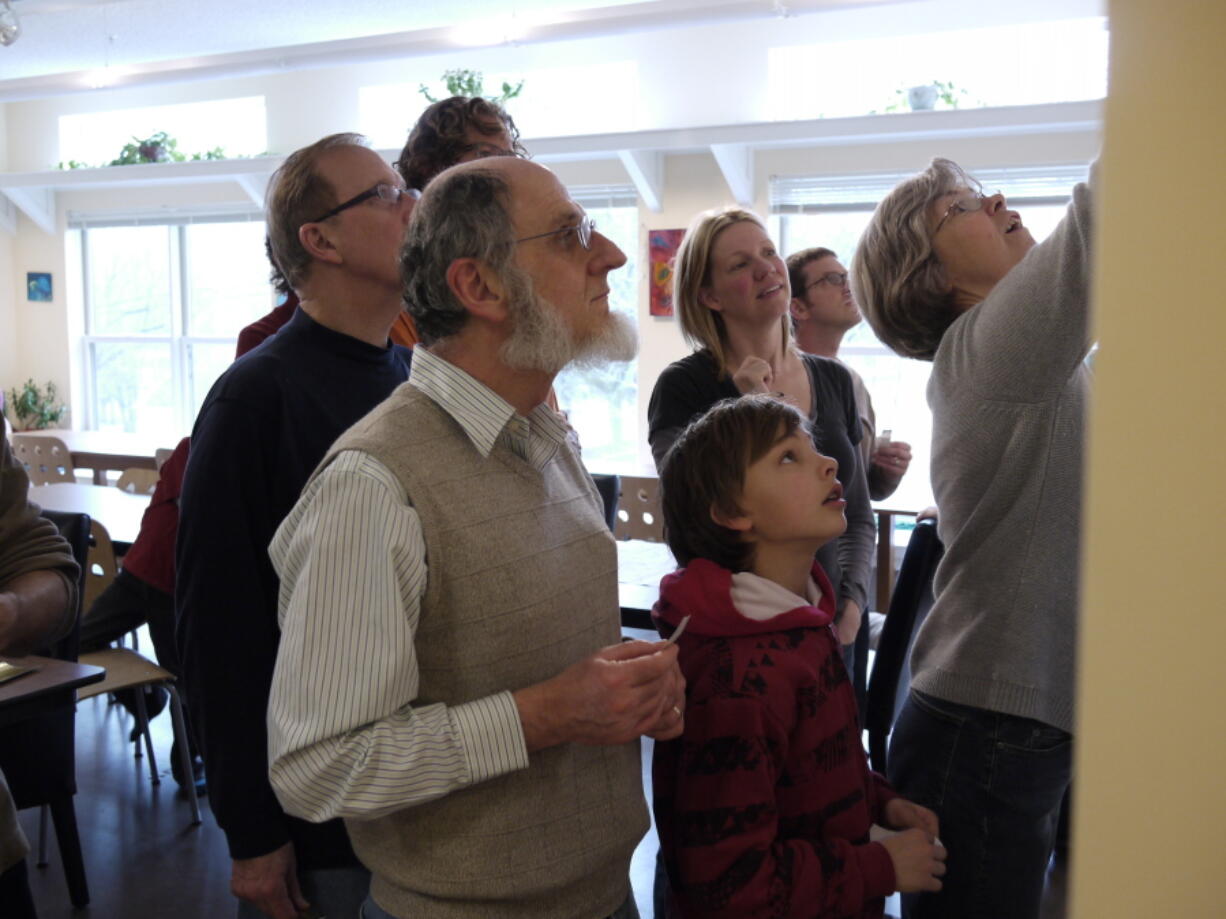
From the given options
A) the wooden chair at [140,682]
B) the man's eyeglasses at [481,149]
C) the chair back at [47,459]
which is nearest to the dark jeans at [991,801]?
the man's eyeglasses at [481,149]

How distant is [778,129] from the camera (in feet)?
21.6

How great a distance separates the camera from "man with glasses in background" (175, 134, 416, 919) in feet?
4.42

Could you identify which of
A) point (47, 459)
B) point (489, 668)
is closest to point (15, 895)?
point (489, 668)

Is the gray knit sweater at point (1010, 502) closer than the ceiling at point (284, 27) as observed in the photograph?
Yes

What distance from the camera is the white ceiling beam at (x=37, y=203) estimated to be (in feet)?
32.4

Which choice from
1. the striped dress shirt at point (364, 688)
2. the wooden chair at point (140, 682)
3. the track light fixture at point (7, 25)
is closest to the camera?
the striped dress shirt at point (364, 688)

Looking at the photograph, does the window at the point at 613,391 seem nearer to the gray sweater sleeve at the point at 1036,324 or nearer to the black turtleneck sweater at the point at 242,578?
the black turtleneck sweater at the point at 242,578

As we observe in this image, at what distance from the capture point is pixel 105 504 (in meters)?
4.51

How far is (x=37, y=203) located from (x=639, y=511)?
26.6 feet

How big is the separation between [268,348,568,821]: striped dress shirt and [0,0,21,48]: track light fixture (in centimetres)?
559

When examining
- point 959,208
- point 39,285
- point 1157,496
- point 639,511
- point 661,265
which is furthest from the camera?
point 39,285

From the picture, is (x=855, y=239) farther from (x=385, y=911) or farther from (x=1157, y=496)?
(x=1157, y=496)

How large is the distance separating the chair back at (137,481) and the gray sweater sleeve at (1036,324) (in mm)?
4493

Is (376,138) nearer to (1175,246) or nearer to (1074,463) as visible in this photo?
(1074,463)
